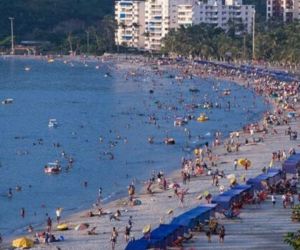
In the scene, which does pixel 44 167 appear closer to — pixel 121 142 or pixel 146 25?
pixel 121 142

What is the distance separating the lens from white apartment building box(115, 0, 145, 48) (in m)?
141

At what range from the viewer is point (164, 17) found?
5610 inches

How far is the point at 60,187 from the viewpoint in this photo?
41.8m

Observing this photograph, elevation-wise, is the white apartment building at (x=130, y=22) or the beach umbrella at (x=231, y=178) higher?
the white apartment building at (x=130, y=22)

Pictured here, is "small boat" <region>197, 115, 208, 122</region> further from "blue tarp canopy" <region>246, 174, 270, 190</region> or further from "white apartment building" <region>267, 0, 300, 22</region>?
"white apartment building" <region>267, 0, 300, 22</region>

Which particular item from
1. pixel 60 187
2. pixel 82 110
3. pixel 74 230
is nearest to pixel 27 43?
pixel 82 110

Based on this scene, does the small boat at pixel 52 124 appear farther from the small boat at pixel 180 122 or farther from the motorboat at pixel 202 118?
the motorboat at pixel 202 118

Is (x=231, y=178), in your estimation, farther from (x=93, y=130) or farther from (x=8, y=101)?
(x=8, y=101)

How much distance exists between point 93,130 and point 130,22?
278ft

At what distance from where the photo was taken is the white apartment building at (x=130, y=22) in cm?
14100

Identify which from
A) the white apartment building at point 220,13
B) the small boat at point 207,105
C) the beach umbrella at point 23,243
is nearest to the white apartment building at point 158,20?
the white apartment building at point 220,13

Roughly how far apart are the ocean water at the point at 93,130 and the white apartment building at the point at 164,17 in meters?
29.9

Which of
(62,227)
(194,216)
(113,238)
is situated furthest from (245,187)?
(113,238)

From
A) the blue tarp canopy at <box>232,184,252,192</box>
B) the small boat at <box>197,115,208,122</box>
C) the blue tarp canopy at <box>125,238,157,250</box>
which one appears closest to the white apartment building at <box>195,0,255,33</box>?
the small boat at <box>197,115,208,122</box>
